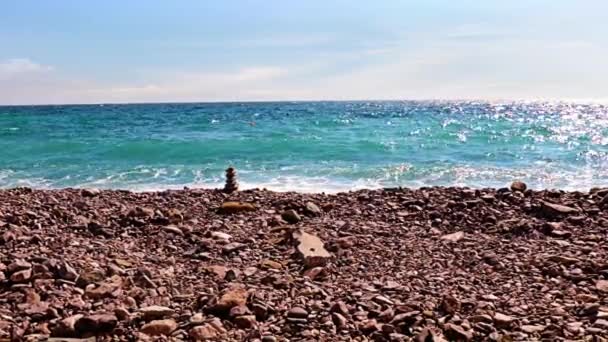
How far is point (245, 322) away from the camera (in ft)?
11.9

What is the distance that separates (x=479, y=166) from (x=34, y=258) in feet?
41.2

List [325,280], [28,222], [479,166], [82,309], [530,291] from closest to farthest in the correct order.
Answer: [82,309]
[530,291]
[325,280]
[28,222]
[479,166]

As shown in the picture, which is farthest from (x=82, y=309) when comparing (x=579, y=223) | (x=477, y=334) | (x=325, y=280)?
(x=579, y=223)

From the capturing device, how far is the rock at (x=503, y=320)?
12.0 ft

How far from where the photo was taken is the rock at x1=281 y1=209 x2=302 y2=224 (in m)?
6.61

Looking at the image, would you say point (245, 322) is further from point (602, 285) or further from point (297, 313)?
point (602, 285)

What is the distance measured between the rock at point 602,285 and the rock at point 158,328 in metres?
3.17

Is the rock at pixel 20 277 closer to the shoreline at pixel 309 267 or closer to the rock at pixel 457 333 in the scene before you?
the shoreline at pixel 309 267

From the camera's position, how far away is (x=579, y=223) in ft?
20.9

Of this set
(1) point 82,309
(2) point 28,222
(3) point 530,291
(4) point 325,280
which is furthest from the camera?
(2) point 28,222

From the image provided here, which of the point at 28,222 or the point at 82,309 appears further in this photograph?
the point at 28,222

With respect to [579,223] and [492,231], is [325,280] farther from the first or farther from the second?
[579,223]

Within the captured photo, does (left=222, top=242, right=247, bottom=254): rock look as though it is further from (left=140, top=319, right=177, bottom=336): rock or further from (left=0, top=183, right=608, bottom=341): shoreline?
(left=140, top=319, right=177, bottom=336): rock

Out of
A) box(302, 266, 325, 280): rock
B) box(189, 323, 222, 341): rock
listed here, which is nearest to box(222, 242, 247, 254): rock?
box(302, 266, 325, 280): rock
